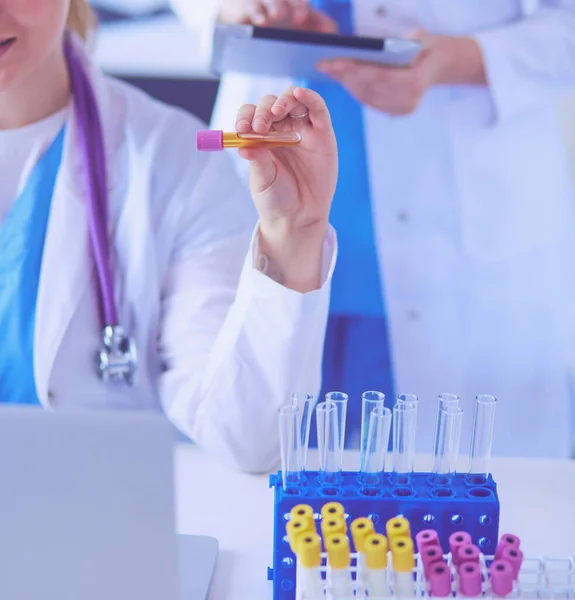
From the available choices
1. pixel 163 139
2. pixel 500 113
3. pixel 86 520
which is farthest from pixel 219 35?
pixel 86 520

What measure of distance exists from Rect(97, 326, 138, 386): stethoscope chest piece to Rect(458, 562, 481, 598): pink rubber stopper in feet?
1.96

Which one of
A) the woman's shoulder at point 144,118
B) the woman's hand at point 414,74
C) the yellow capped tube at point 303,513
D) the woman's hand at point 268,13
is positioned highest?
the woman's hand at point 268,13

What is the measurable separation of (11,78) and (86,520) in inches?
29.6

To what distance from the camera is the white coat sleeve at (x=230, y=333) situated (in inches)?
36.2

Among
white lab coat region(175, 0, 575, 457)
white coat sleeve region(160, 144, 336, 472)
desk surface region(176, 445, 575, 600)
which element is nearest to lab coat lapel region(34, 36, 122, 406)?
white coat sleeve region(160, 144, 336, 472)

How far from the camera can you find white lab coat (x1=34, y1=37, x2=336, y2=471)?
97cm

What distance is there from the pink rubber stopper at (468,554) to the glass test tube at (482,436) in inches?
4.5

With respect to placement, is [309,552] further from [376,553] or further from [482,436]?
[482,436]

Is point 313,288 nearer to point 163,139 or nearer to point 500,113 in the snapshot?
point 163,139

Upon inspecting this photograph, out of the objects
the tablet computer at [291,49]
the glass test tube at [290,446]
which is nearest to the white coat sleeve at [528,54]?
the tablet computer at [291,49]

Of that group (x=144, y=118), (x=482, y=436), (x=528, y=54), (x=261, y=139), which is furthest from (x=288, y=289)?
(x=528, y=54)

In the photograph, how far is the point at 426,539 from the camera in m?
0.63

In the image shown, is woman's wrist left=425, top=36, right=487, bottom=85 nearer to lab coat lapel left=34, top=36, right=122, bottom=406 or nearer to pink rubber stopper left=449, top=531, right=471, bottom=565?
lab coat lapel left=34, top=36, right=122, bottom=406

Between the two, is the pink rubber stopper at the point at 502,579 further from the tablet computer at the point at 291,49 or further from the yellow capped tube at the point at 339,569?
the tablet computer at the point at 291,49
